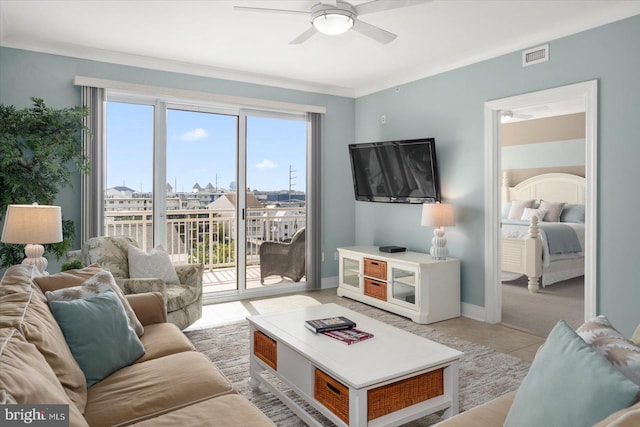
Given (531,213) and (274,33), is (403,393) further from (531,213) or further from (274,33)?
(531,213)

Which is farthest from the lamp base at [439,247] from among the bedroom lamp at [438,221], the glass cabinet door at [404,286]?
the glass cabinet door at [404,286]

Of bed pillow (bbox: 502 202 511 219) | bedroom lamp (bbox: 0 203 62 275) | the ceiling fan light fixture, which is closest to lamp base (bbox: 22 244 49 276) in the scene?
bedroom lamp (bbox: 0 203 62 275)

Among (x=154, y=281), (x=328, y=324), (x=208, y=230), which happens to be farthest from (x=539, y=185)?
(x=154, y=281)

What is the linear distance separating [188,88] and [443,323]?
A: 3.58 meters

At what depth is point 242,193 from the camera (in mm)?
Answer: 5074

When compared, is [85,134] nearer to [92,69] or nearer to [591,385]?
[92,69]

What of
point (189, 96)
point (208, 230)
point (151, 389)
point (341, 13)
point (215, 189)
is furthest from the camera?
point (208, 230)

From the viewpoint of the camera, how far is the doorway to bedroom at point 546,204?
4.67 meters

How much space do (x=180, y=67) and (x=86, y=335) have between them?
11.2ft

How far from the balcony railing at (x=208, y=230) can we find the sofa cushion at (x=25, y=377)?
332 centimetres

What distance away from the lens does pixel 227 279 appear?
5.19 metres

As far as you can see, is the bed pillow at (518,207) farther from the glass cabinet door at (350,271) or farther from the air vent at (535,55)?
the air vent at (535,55)

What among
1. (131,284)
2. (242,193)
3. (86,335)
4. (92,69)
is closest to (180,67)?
(92,69)

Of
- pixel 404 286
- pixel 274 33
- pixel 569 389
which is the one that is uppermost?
pixel 274 33
